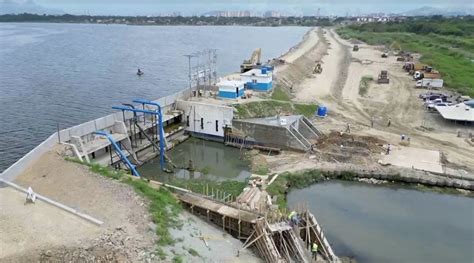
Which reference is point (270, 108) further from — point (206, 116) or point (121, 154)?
point (121, 154)

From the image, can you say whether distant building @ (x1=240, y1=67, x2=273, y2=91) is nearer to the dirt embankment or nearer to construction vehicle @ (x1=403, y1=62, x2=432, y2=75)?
the dirt embankment

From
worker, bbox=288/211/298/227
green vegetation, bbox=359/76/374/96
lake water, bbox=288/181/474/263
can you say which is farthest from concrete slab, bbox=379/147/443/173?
green vegetation, bbox=359/76/374/96

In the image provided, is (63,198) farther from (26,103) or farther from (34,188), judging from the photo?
(26,103)

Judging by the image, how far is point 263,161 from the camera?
36.0 m

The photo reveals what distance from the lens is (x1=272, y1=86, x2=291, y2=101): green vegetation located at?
49.6 metres

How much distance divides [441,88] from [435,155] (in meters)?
31.9

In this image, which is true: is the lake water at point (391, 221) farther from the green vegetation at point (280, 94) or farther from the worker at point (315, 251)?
the green vegetation at point (280, 94)

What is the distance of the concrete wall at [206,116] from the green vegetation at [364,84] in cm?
2717

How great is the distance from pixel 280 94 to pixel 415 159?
2003 centimetres

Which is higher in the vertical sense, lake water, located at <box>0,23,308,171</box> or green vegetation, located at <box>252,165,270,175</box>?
lake water, located at <box>0,23,308,171</box>

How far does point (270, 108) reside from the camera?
147ft

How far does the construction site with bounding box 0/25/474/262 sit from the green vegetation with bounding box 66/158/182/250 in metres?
0.38

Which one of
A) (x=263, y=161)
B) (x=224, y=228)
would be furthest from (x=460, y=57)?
(x=224, y=228)

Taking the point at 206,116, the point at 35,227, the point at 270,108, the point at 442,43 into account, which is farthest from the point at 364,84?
the point at 442,43
